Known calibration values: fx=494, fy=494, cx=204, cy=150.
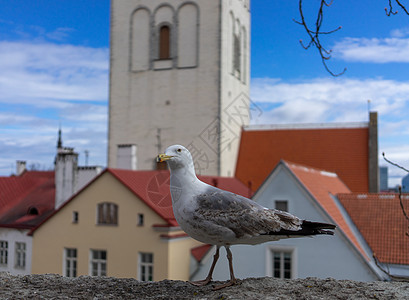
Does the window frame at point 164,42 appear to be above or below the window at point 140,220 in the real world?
above

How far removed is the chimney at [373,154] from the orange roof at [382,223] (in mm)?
9376

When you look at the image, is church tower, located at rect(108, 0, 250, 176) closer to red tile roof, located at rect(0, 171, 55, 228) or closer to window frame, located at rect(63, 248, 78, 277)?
red tile roof, located at rect(0, 171, 55, 228)

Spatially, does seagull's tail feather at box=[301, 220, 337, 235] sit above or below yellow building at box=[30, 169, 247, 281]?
above

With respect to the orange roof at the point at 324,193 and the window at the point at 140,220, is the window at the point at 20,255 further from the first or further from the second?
the orange roof at the point at 324,193

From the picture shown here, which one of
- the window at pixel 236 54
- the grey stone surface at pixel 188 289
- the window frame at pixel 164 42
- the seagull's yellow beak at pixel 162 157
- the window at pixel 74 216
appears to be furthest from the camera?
the window at pixel 236 54

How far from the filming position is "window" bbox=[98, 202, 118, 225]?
2034 cm

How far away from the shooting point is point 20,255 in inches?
981

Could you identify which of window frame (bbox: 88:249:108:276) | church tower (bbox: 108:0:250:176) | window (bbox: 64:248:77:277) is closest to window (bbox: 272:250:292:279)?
window frame (bbox: 88:249:108:276)

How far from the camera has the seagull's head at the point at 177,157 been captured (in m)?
4.07

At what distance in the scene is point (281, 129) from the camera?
1201 inches

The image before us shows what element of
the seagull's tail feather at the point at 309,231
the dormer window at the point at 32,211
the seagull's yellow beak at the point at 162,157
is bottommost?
the dormer window at the point at 32,211

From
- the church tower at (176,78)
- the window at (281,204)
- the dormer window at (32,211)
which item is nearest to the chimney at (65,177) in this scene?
the dormer window at (32,211)

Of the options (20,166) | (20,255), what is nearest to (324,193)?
(20,255)

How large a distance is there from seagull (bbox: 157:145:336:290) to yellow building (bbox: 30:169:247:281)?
1465 centimetres
